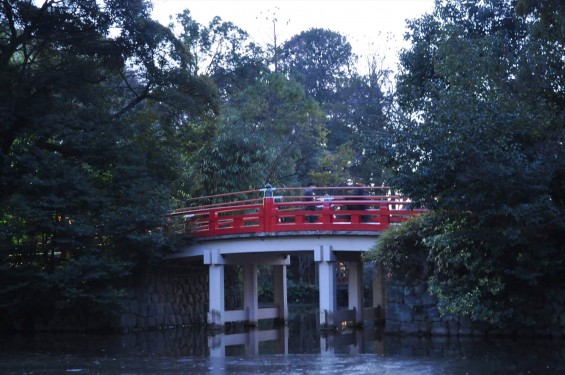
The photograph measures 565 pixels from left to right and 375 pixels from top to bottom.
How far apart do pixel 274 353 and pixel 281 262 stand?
9.98 meters

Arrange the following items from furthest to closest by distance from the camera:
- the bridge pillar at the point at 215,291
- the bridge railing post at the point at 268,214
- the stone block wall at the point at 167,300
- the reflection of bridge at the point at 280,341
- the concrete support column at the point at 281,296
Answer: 1. the concrete support column at the point at 281,296
2. the stone block wall at the point at 167,300
3. the bridge pillar at the point at 215,291
4. the bridge railing post at the point at 268,214
5. the reflection of bridge at the point at 280,341

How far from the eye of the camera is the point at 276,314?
2653 cm

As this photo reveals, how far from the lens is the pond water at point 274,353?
12.3 meters

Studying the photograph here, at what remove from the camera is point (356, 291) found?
77.2 feet

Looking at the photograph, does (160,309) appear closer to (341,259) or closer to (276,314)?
(276,314)

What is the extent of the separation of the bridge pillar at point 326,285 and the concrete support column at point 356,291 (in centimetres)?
194

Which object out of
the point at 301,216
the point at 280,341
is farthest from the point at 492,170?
the point at 301,216

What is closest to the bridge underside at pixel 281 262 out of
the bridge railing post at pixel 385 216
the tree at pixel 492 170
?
the bridge railing post at pixel 385 216

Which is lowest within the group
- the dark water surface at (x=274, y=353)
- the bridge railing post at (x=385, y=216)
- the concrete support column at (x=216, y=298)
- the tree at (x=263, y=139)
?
the dark water surface at (x=274, y=353)

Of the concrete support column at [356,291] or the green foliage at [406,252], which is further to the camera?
the concrete support column at [356,291]

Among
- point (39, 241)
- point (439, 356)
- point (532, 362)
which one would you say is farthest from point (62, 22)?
point (532, 362)

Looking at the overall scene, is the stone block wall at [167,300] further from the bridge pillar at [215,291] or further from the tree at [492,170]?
the tree at [492,170]

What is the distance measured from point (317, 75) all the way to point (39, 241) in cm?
3323

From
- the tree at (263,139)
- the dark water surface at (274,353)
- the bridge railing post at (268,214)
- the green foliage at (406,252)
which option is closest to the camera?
the dark water surface at (274,353)
